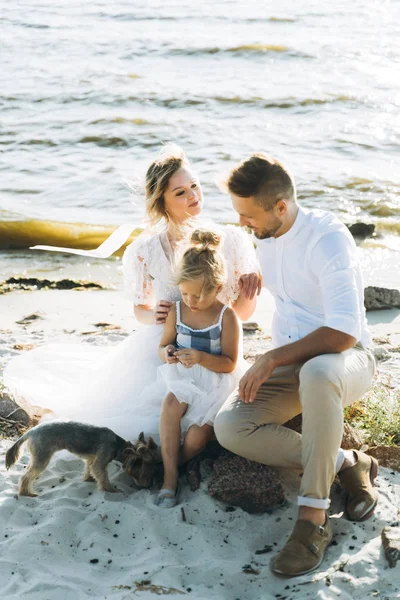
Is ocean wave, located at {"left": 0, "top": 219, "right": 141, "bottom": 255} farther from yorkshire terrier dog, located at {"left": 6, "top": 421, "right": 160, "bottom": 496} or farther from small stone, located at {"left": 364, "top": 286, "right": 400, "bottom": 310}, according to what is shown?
yorkshire terrier dog, located at {"left": 6, "top": 421, "right": 160, "bottom": 496}

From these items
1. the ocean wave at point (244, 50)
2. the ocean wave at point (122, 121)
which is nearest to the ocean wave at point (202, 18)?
the ocean wave at point (244, 50)

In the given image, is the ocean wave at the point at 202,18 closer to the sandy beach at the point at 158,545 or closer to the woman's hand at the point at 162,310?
the woman's hand at the point at 162,310

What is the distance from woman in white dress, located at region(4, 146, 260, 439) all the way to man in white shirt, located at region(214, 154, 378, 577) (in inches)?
22.0

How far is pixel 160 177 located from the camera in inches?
189

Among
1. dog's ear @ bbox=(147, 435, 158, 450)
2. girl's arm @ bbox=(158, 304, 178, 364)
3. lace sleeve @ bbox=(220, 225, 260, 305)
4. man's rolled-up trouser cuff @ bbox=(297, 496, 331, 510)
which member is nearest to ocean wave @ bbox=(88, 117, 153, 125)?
lace sleeve @ bbox=(220, 225, 260, 305)

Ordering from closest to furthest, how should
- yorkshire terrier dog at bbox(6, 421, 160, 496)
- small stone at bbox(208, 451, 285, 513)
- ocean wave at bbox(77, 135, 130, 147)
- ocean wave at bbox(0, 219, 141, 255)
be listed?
1. small stone at bbox(208, 451, 285, 513)
2. yorkshire terrier dog at bbox(6, 421, 160, 496)
3. ocean wave at bbox(0, 219, 141, 255)
4. ocean wave at bbox(77, 135, 130, 147)

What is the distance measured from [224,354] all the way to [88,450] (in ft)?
2.92

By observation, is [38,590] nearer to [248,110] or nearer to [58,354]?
[58,354]

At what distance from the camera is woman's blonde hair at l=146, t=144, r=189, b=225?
4.80 m

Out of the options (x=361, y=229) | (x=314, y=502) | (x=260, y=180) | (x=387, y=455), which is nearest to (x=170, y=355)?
(x=260, y=180)

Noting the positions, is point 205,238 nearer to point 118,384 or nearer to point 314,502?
point 118,384

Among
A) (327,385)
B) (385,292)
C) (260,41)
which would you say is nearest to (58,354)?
(327,385)

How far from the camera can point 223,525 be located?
3820 mm

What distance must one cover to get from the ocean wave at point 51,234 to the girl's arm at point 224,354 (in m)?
6.17
